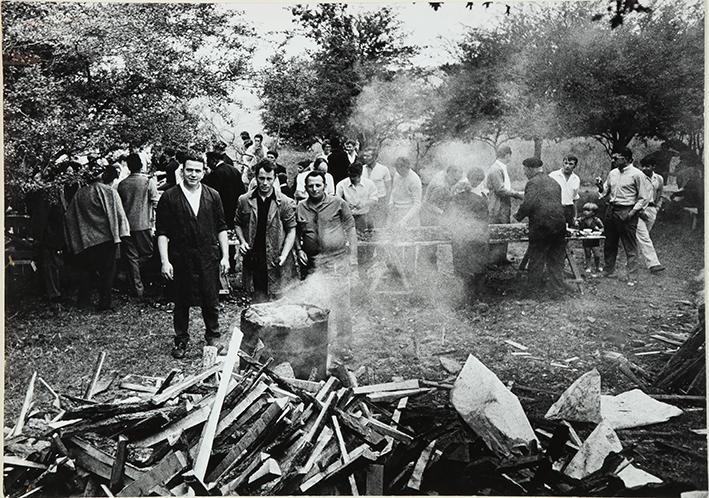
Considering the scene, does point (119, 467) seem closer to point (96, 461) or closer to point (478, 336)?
point (96, 461)

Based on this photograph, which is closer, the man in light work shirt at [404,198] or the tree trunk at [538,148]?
the tree trunk at [538,148]

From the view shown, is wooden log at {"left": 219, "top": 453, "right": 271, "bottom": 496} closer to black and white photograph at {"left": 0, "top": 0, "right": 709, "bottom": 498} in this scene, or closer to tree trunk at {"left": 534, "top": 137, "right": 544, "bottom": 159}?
black and white photograph at {"left": 0, "top": 0, "right": 709, "bottom": 498}

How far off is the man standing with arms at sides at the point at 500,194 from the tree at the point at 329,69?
1.86 metres

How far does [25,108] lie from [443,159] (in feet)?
13.9

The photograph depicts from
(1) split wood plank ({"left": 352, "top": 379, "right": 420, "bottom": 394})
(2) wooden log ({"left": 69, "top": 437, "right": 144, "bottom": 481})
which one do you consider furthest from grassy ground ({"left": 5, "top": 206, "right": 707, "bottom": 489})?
(2) wooden log ({"left": 69, "top": 437, "right": 144, "bottom": 481})

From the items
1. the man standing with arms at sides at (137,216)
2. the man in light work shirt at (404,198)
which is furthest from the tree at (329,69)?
the man standing with arms at sides at (137,216)

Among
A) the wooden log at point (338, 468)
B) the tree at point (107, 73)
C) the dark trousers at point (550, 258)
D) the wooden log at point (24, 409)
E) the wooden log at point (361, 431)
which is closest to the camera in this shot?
the wooden log at point (338, 468)

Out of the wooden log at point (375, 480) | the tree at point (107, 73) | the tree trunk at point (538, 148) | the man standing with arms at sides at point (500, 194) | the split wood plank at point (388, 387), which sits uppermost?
the tree at point (107, 73)

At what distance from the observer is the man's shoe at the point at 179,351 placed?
5.41m

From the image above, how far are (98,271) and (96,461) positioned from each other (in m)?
2.51

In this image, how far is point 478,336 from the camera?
5.81 meters

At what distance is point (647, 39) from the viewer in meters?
5.22

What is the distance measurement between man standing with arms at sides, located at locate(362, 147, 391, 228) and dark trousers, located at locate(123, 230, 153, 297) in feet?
8.31

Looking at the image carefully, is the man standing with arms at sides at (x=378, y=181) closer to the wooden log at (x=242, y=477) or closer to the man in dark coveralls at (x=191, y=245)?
the man in dark coveralls at (x=191, y=245)
